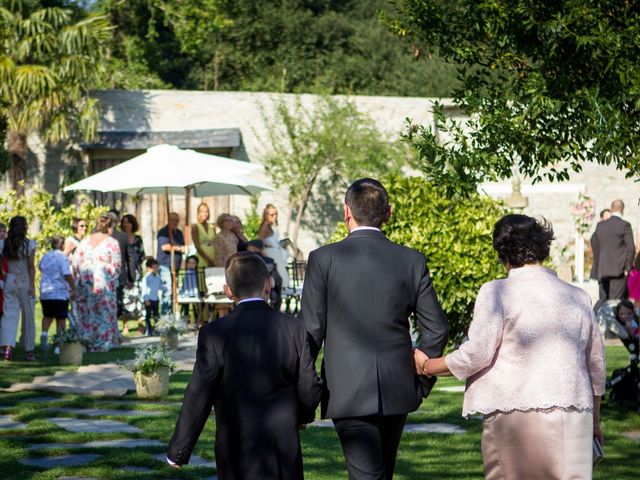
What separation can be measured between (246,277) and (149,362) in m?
6.01

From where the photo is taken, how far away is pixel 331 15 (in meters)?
42.1

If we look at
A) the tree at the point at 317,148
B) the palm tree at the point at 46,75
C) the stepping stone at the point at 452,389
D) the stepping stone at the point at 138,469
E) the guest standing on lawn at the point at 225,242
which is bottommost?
the stepping stone at the point at 452,389

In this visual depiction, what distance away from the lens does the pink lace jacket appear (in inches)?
186

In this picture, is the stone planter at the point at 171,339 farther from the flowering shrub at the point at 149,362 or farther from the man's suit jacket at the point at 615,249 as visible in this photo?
the man's suit jacket at the point at 615,249

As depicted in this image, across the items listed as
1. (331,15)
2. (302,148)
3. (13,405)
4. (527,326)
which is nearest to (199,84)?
(331,15)

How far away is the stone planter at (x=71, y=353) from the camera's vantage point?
13016 millimetres

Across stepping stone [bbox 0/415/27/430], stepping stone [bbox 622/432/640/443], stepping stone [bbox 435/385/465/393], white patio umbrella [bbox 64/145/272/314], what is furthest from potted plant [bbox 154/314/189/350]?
stepping stone [bbox 622/432/640/443]

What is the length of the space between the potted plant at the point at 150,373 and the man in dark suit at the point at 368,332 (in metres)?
5.74

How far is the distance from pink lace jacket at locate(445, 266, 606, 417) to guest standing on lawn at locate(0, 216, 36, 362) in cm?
957

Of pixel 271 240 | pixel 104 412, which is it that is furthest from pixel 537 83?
pixel 271 240

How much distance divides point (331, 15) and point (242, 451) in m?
38.4

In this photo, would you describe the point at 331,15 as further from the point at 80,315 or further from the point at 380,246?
the point at 380,246

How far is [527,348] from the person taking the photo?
475 cm

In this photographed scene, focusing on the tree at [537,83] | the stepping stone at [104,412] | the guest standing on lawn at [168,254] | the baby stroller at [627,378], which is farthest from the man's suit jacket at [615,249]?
the stepping stone at [104,412]
